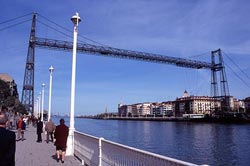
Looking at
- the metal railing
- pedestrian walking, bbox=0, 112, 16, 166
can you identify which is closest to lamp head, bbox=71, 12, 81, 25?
the metal railing

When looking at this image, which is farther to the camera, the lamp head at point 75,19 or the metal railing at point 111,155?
the lamp head at point 75,19

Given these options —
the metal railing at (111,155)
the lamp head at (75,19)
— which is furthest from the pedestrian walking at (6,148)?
the lamp head at (75,19)

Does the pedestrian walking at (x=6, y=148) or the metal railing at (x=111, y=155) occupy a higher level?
the pedestrian walking at (x=6, y=148)

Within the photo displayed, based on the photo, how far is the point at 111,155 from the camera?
748cm

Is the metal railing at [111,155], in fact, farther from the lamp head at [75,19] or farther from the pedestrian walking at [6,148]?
the lamp head at [75,19]

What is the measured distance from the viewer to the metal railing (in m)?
4.90

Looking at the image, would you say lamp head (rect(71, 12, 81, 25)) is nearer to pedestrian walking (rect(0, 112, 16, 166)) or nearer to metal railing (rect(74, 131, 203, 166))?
metal railing (rect(74, 131, 203, 166))

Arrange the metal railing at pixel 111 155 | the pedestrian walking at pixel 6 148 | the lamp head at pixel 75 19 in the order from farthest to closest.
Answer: the lamp head at pixel 75 19, the metal railing at pixel 111 155, the pedestrian walking at pixel 6 148

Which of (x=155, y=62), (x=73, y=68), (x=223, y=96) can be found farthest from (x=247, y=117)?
(x=73, y=68)

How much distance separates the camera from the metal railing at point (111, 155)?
4.90 metres

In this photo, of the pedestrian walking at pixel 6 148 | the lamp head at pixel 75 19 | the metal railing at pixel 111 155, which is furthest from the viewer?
the lamp head at pixel 75 19

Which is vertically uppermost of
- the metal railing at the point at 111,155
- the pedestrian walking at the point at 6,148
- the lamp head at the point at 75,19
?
the lamp head at the point at 75,19

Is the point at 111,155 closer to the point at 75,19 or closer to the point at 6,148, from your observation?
the point at 6,148

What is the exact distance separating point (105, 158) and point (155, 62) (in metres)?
97.5
